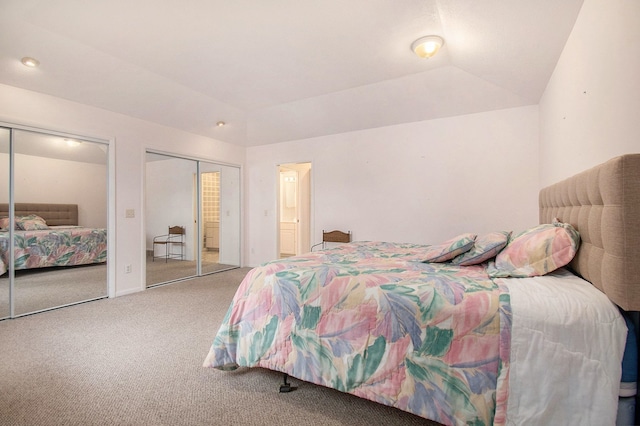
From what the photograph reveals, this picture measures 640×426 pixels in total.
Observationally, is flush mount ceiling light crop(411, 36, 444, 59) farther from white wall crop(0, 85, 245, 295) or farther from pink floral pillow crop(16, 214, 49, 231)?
pink floral pillow crop(16, 214, 49, 231)

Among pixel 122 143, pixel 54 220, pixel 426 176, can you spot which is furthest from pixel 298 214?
pixel 54 220

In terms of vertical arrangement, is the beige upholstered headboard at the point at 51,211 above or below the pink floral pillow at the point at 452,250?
above

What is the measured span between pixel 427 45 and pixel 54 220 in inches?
181

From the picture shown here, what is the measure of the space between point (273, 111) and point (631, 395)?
180 inches

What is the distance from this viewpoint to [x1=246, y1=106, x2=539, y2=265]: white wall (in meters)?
3.55

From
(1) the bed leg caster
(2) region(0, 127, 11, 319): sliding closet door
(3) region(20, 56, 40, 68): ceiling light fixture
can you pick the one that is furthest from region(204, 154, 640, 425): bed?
(3) region(20, 56, 40, 68): ceiling light fixture

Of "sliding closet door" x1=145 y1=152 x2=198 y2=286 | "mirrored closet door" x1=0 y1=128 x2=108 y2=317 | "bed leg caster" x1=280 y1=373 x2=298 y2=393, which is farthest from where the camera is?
"sliding closet door" x1=145 y1=152 x2=198 y2=286

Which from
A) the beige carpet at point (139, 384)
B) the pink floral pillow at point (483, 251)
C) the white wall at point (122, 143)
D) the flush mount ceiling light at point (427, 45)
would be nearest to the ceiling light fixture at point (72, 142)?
the white wall at point (122, 143)

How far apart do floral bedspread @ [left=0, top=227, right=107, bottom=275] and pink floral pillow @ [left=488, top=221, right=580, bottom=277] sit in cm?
442

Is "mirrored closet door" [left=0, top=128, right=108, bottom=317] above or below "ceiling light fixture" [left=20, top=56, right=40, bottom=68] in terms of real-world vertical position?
below

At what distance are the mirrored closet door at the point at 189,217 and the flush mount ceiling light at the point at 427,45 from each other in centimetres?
376

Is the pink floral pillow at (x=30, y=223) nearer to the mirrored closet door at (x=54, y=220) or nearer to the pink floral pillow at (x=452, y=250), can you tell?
the mirrored closet door at (x=54, y=220)

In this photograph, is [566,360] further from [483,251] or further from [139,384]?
[139,384]

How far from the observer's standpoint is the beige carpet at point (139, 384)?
1566 millimetres
